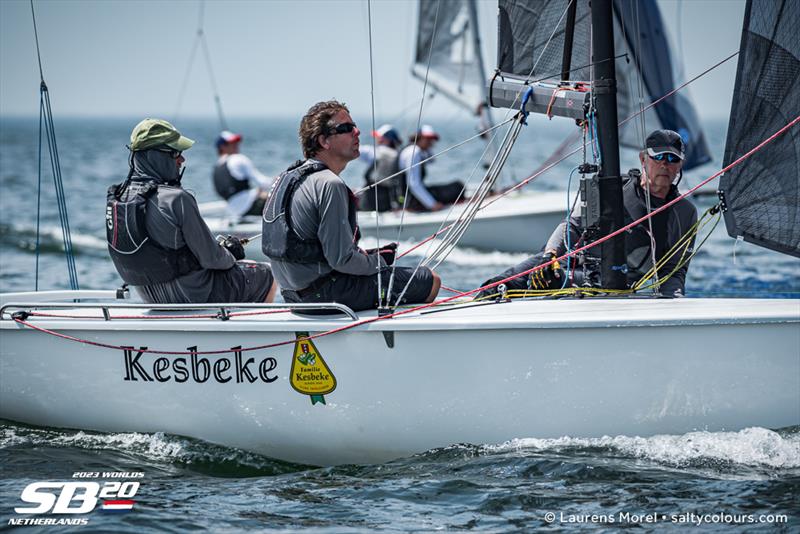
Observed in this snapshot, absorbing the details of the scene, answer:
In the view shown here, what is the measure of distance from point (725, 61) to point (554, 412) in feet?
6.63

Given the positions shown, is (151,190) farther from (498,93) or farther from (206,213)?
(206,213)

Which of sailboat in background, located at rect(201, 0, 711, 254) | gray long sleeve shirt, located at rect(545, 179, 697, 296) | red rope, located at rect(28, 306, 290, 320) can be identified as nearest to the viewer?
red rope, located at rect(28, 306, 290, 320)

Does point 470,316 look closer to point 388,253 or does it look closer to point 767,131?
point 388,253

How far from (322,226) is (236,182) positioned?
743cm

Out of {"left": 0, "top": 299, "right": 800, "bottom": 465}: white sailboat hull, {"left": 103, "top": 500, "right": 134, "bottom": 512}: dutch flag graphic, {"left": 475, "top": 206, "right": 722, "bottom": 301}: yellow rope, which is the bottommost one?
{"left": 103, "top": 500, "right": 134, "bottom": 512}: dutch flag graphic

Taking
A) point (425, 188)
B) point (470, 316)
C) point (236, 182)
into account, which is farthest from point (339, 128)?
point (425, 188)

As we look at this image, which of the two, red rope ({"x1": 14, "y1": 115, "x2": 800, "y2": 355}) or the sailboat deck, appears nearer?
the sailboat deck

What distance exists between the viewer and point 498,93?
4766mm

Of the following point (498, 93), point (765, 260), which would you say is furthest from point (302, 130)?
point (765, 260)

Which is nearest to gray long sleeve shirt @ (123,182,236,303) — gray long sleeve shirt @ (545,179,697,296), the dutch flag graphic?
the dutch flag graphic

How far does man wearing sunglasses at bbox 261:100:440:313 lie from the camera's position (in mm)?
3934

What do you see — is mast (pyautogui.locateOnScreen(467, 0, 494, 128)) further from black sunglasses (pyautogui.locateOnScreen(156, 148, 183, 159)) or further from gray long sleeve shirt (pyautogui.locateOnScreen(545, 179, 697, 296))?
black sunglasses (pyautogui.locateOnScreen(156, 148, 183, 159))

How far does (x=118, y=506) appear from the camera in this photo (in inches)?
143

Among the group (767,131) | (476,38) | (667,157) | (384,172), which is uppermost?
(476,38)
